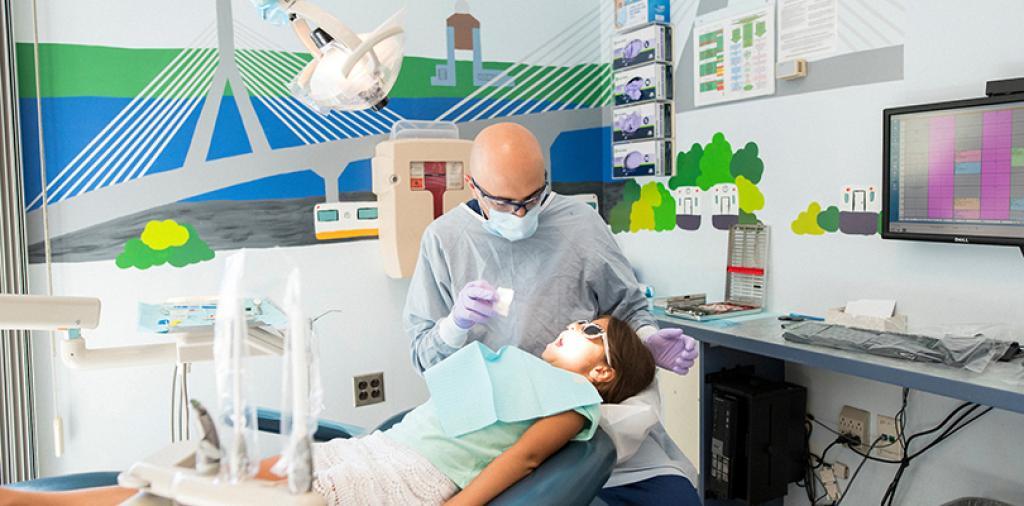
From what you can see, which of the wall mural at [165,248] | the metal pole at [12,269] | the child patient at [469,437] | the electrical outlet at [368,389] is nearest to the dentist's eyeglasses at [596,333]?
the child patient at [469,437]

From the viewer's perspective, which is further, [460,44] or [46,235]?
[460,44]

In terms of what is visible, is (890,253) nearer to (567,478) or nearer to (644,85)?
(644,85)

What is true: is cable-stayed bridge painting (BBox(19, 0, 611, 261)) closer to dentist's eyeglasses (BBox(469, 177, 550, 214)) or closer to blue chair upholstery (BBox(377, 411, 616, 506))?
dentist's eyeglasses (BBox(469, 177, 550, 214))

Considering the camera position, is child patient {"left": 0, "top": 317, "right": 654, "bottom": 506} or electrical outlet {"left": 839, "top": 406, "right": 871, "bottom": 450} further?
electrical outlet {"left": 839, "top": 406, "right": 871, "bottom": 450}

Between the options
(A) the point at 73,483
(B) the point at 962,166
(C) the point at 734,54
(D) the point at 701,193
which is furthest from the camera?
(D) the point at 701,193

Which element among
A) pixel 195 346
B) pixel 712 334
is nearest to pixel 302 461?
pixel 195 346

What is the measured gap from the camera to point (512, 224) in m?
1.85

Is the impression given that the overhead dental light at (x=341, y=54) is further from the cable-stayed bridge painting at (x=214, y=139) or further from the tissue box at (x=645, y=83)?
the tissue box at (x=645, y=83)

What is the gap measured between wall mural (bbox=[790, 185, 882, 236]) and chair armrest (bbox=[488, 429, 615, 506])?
1.47 meters

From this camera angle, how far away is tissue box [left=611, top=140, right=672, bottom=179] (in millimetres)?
3184

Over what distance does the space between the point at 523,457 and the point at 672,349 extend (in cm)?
63

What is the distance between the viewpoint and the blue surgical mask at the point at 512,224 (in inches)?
72.2

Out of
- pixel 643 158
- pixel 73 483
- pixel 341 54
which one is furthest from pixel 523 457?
pixel 643 158

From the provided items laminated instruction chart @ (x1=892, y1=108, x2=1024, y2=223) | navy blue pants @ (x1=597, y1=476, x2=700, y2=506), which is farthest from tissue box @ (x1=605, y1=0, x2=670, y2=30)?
navy blue pants @ (x1=597, y1=476, x2=700, y2=506)
